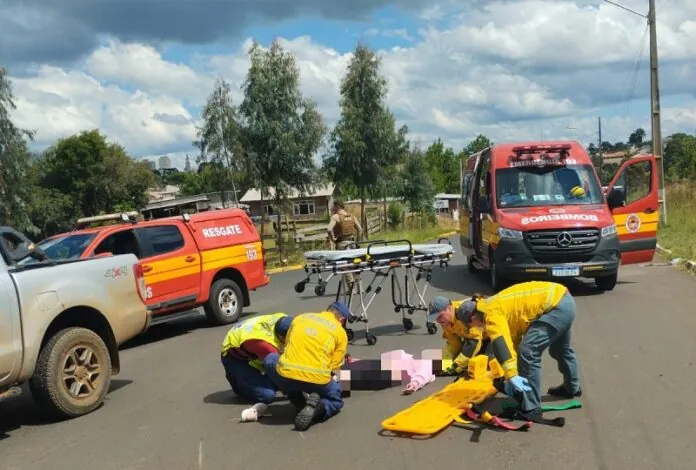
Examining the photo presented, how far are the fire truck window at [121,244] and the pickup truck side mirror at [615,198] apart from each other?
8384 millimetres

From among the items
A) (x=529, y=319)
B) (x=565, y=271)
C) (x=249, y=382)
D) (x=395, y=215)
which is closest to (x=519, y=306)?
(x=529, y=319)

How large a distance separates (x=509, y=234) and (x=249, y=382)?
688 cm

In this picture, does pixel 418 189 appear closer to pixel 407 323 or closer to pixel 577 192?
pixel 577 192

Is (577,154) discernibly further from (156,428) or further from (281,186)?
(281,186)

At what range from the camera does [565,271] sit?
1211cm

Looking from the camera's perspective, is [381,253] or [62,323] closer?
[62,323]

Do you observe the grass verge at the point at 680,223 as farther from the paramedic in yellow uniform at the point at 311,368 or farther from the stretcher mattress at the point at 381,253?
the paramedic in yellow uniform at the point at 311,368

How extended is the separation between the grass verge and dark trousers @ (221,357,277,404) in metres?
12.2

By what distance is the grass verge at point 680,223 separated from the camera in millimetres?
17875

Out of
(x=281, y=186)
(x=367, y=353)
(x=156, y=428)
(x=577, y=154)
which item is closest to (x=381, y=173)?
(x=281, y=186)

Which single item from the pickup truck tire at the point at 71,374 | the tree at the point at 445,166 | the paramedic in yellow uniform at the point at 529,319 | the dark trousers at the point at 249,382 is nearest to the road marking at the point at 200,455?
the dark trousers at the point at 249,382

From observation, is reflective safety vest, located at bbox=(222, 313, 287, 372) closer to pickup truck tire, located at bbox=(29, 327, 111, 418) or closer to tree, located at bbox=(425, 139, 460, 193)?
pickup truck tire, located at bbox=(29, 327, 111, 418)

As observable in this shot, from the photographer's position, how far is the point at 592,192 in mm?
13258

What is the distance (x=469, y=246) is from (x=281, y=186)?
37.3ft
